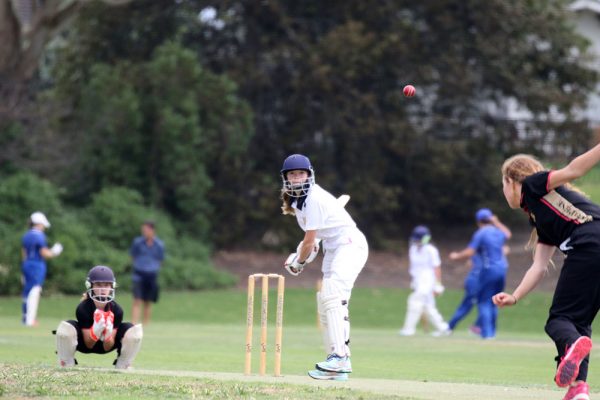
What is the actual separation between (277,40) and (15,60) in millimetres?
7154

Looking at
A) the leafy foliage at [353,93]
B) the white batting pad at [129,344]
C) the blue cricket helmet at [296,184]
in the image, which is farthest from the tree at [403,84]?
the blue cricket helmet at [296,184]

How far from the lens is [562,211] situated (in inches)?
272

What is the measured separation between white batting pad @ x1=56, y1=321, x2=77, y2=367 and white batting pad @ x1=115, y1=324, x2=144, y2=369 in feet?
1.31

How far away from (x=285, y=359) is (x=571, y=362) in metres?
6.01

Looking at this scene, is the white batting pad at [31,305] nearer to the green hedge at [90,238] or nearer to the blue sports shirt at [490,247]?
the green hedge at [90,238]

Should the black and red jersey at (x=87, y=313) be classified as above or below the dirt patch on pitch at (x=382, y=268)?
below

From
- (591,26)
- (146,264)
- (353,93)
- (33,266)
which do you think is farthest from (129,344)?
(591,26)

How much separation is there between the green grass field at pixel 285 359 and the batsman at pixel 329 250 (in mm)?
250

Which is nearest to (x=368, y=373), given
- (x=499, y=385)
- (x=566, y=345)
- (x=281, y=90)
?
(x=499, y=385)

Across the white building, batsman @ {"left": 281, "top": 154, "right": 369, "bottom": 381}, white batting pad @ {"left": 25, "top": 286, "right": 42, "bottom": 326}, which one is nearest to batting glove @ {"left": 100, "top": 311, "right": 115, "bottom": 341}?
batsman @ {"left": 281, "top": 154, "right": 369, "bottom": 381}

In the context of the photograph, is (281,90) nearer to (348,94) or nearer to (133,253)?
(348,94)

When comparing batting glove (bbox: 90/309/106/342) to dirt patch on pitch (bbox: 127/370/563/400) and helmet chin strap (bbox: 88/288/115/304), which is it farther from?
dirt patch on pitch (bbox: 127/370/563/400)

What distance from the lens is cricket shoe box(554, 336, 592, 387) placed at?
6.61 metres

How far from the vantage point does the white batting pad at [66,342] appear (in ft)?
30.0
